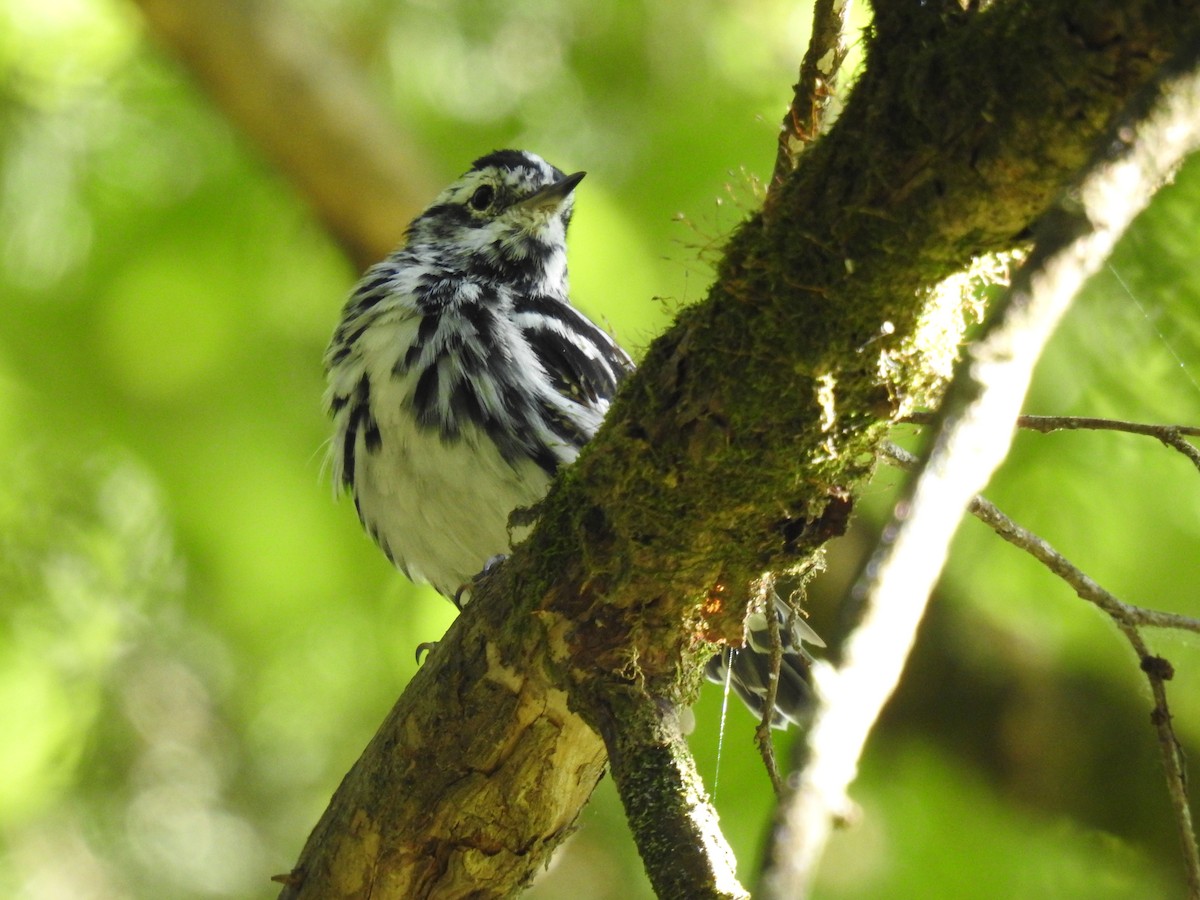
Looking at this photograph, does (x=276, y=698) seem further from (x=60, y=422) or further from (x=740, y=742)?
(x=740, y=742)

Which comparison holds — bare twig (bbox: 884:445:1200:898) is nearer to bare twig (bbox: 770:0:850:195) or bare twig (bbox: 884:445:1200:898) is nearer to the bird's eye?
bare twig (bbox: 770:0:850:195)

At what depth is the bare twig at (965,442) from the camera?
1316mm

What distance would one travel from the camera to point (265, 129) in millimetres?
6336

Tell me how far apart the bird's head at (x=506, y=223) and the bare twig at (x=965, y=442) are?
3714mm

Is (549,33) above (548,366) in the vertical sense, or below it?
above

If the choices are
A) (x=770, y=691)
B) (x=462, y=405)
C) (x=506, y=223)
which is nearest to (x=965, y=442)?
(x=770, y=691)

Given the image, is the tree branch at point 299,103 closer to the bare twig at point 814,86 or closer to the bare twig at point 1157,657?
the bare twig at point 814,86

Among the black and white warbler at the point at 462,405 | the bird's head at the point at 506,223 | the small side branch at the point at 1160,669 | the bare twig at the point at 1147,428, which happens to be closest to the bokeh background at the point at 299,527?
the bird's head at the point at 506,223

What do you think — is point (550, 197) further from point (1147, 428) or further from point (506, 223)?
point (1147, 428)

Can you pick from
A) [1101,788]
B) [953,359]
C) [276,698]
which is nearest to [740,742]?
[1101,788]

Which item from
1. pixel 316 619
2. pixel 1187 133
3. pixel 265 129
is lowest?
pixel 1187 133

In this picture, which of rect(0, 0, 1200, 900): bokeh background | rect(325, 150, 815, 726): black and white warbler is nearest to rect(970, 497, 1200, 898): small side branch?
rect(325, 150, 815, 726): black and white warbler

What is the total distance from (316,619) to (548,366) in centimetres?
205

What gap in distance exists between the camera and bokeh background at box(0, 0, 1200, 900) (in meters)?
4.94
